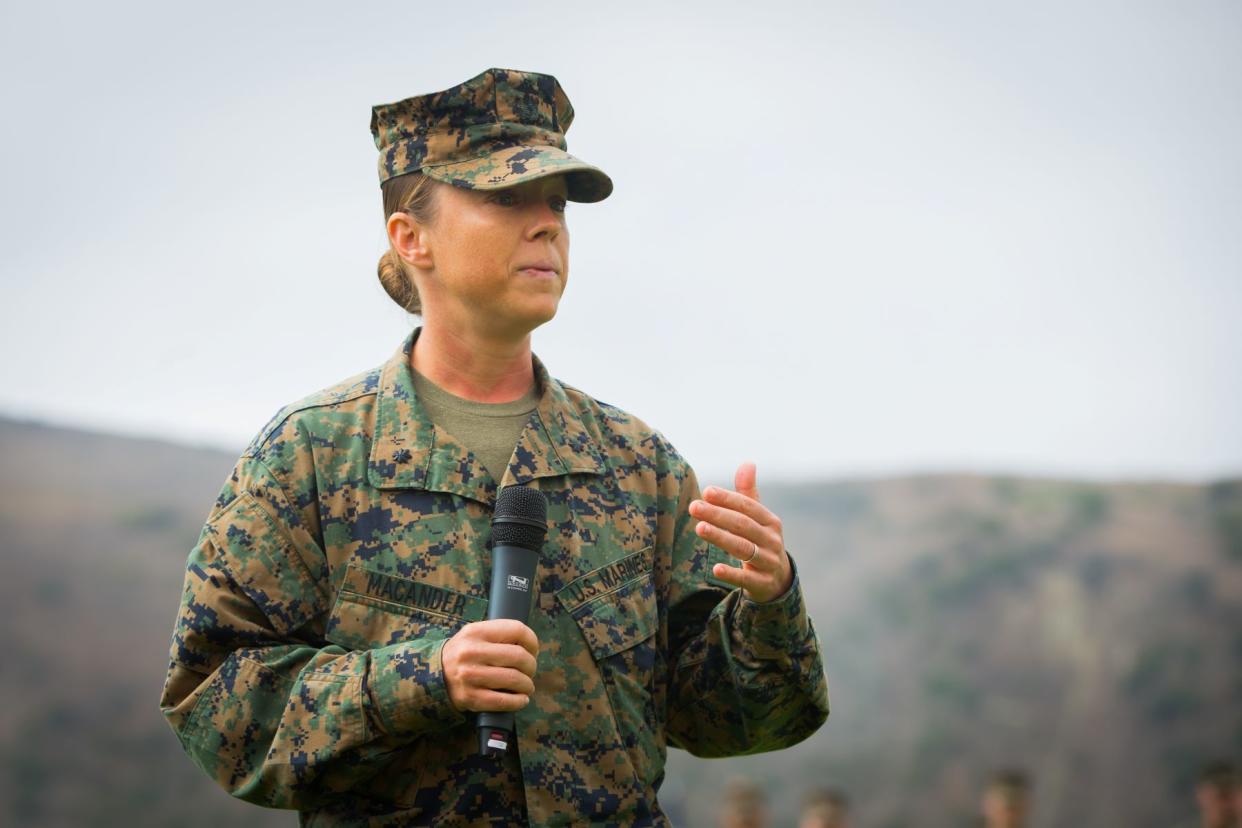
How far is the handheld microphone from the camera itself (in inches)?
104

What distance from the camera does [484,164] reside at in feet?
10.5

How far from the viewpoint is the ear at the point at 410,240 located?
331cm

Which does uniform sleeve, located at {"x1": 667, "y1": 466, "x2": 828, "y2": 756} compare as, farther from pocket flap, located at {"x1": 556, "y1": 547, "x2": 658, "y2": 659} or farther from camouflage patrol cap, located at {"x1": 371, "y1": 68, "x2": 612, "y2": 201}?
camouflage patrol cap, located at {"x1": 371, "y1": 68, "x2": 612, "y2": 201}

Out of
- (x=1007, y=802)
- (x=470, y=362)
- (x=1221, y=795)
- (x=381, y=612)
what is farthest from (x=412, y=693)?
(x=1221, y=795)

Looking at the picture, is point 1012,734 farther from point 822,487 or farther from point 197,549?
point 197,549

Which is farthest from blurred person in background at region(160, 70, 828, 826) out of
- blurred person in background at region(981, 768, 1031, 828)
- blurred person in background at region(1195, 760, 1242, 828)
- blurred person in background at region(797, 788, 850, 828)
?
blurred person in background at region(1195, 760, 1242, 828)

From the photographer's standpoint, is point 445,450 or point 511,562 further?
point 445,450

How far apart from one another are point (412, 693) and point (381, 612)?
30 cm

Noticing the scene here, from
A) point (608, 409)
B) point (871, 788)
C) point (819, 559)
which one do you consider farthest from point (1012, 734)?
point (608, 409)

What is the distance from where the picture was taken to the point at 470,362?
334cm

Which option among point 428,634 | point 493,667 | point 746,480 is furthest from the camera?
point 746,480

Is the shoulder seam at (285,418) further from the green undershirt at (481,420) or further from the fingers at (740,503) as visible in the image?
the fingers at (740,503)

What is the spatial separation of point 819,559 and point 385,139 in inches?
1445

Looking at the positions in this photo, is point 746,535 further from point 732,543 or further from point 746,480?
point 746,480
